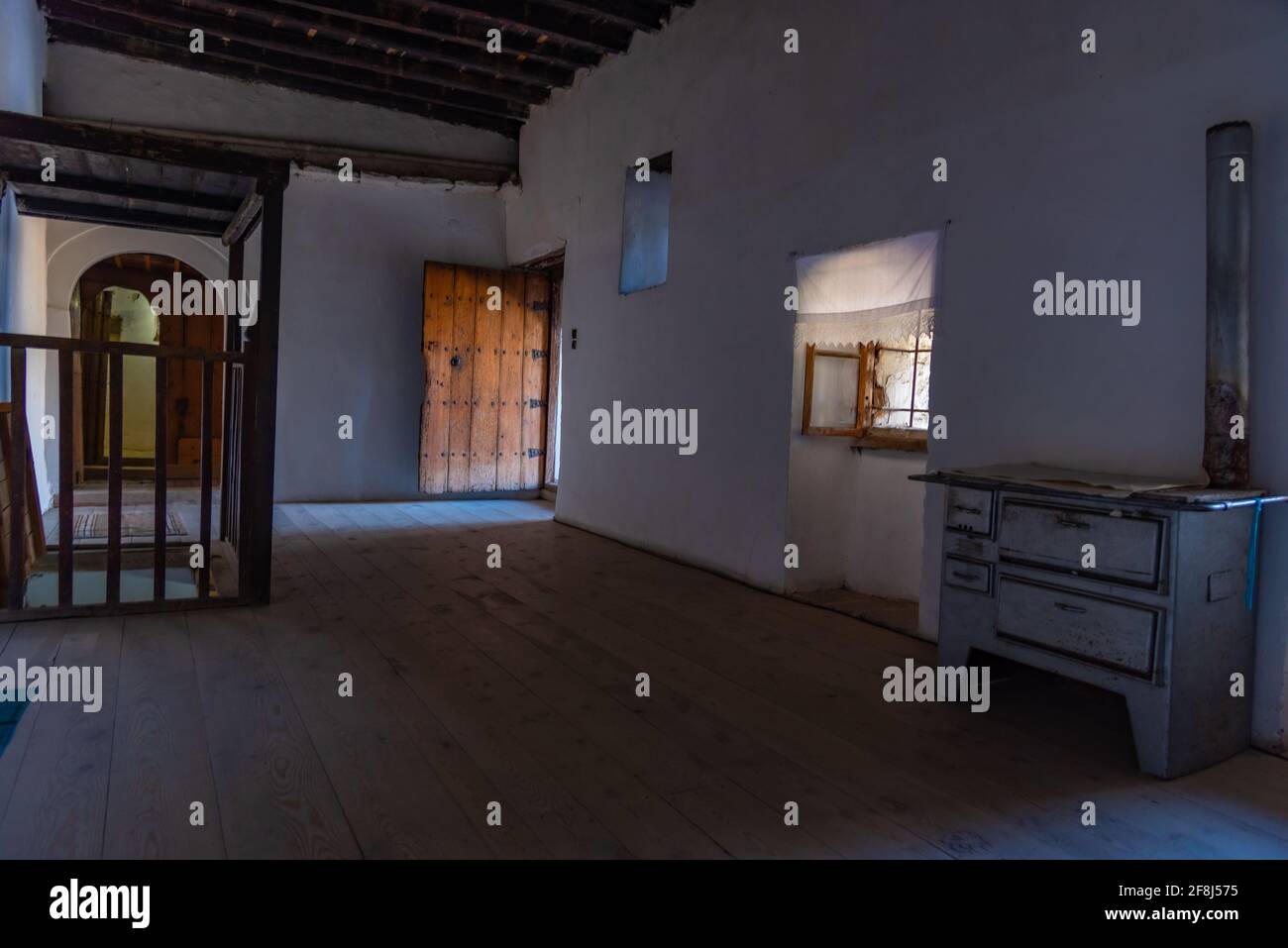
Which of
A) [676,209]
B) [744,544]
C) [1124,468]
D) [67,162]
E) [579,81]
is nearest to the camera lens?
[1124,468]

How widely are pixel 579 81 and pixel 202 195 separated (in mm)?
3784

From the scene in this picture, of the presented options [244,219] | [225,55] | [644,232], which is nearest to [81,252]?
[225,55]

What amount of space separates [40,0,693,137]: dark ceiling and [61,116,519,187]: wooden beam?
1.71 feet

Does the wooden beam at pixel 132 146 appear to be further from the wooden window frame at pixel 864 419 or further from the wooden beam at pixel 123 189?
the wooden window frame at pixel 864 419

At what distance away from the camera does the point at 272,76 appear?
803 centimetres

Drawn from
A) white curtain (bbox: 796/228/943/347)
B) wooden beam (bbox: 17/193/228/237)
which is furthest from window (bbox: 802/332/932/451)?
wooden beam (bbox: 17/193/228/237)

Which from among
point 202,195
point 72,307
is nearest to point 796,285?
point 202,195

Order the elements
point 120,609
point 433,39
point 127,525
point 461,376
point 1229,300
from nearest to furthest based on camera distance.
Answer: point 1229,300, point 120,609, point 127,525, point 433,39, point 461,376

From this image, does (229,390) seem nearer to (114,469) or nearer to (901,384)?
(114,469)

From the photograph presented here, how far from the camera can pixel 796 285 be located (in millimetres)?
5090

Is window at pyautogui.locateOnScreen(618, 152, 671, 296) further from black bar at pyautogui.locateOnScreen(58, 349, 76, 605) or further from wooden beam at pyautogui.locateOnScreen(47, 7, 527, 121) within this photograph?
black bar at pyautogui.locateOnScreen(58, 349, 76, 605)

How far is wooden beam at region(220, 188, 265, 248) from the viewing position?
4.52 meters

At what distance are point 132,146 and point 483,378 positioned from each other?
200 inches
